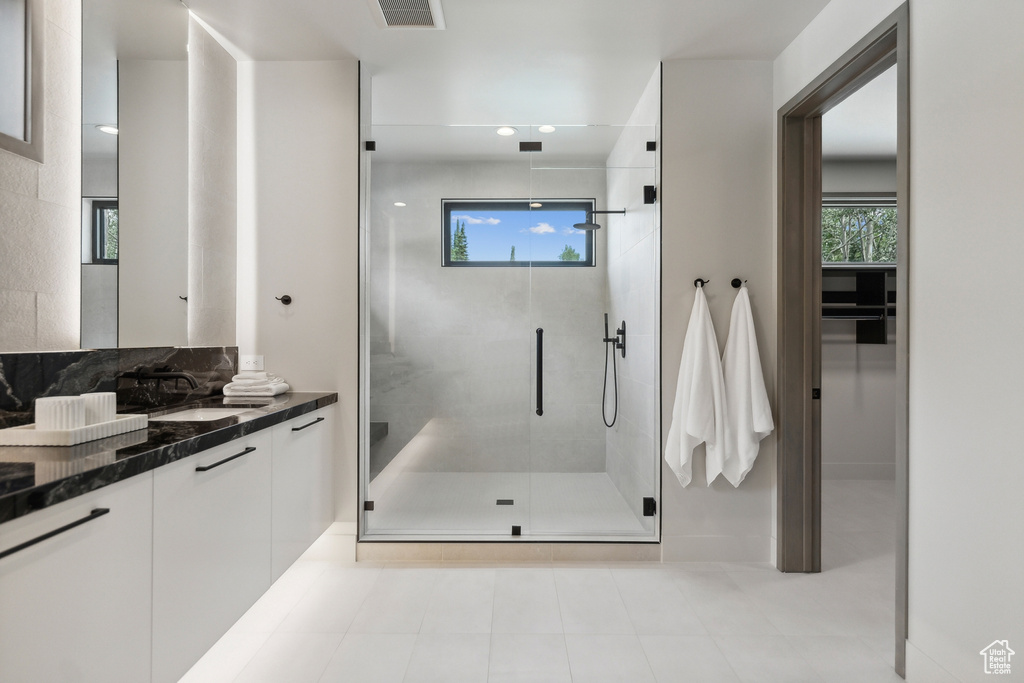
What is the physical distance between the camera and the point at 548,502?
2.94 m

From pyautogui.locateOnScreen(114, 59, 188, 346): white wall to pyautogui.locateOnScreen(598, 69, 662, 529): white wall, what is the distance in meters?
2.04

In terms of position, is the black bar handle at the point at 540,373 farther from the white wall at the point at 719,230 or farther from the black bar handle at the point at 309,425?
the black bar handle at the point at 309,425

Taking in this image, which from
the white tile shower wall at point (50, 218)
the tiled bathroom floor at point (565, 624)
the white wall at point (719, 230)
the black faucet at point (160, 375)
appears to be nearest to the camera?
the white tile shower wall at point (50, 218)

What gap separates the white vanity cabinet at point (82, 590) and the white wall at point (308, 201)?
1.57 metres

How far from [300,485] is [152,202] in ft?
4.42

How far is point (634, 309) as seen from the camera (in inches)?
117

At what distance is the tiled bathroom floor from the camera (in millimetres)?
1905

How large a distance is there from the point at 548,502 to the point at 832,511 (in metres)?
2.17

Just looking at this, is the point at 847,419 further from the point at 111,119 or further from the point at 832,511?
the point at 111,119

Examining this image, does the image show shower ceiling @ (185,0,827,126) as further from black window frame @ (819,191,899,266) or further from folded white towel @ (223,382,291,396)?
black window frame @ (819,191,899,266)

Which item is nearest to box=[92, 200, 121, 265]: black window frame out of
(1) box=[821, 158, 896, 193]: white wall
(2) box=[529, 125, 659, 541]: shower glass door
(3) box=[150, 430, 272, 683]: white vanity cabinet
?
(3) box=[150, 430, 272, 683]: white vanity cabinet

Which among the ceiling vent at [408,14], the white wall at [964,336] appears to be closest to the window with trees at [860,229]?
the white wall at [964,336]

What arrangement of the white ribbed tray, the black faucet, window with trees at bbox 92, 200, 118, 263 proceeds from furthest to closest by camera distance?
1. the black faucet
2. window with trees at bbox 92, 200, 118, 263
3. the white ribbed tray

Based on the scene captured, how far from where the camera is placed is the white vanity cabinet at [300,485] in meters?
2.16
